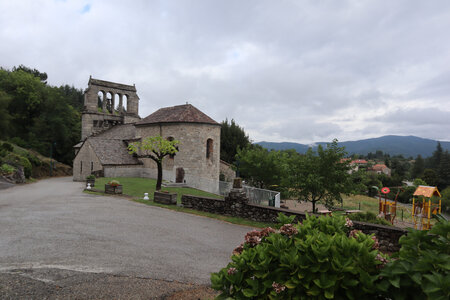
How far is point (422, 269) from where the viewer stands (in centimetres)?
223

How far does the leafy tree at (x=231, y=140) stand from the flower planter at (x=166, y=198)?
28008 mm

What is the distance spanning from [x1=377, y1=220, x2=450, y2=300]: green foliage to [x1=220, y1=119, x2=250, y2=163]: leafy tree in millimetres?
41360

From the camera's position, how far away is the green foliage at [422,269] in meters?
2.05

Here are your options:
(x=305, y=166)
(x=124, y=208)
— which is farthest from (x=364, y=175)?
(x=124, y=208)

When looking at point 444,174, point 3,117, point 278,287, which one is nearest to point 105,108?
point 3,117

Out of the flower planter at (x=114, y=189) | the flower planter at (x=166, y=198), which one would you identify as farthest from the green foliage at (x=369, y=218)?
the flower planter at (x=114, y=189)

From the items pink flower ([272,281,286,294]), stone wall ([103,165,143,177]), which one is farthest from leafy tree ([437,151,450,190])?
pink flower ([272,281,286,294])

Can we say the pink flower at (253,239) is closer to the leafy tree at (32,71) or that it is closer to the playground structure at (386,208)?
the playground structure at (386,208)

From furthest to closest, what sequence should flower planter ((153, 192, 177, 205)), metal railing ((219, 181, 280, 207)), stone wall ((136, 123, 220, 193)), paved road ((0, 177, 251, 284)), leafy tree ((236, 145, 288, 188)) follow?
stone wall ((136, 123, 220, 193)) → leafy tree ((236, 145, 288, 188)) → metal railing ((219, 181, 280, 207)) → flower planter ((153, 192, 177, 205)) → paved road ((0, 177, 251, 284))

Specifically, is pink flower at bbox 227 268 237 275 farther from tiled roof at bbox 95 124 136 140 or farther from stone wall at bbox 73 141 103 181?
tiled roof at bbox 95 124 136 140

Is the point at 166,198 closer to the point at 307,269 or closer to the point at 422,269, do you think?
the point at 307,269

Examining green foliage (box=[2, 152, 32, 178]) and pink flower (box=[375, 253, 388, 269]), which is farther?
green foliage (box=[2, 152, 32, 178])

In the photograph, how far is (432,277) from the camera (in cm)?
207

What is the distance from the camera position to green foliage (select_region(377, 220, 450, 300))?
205 centimetres
